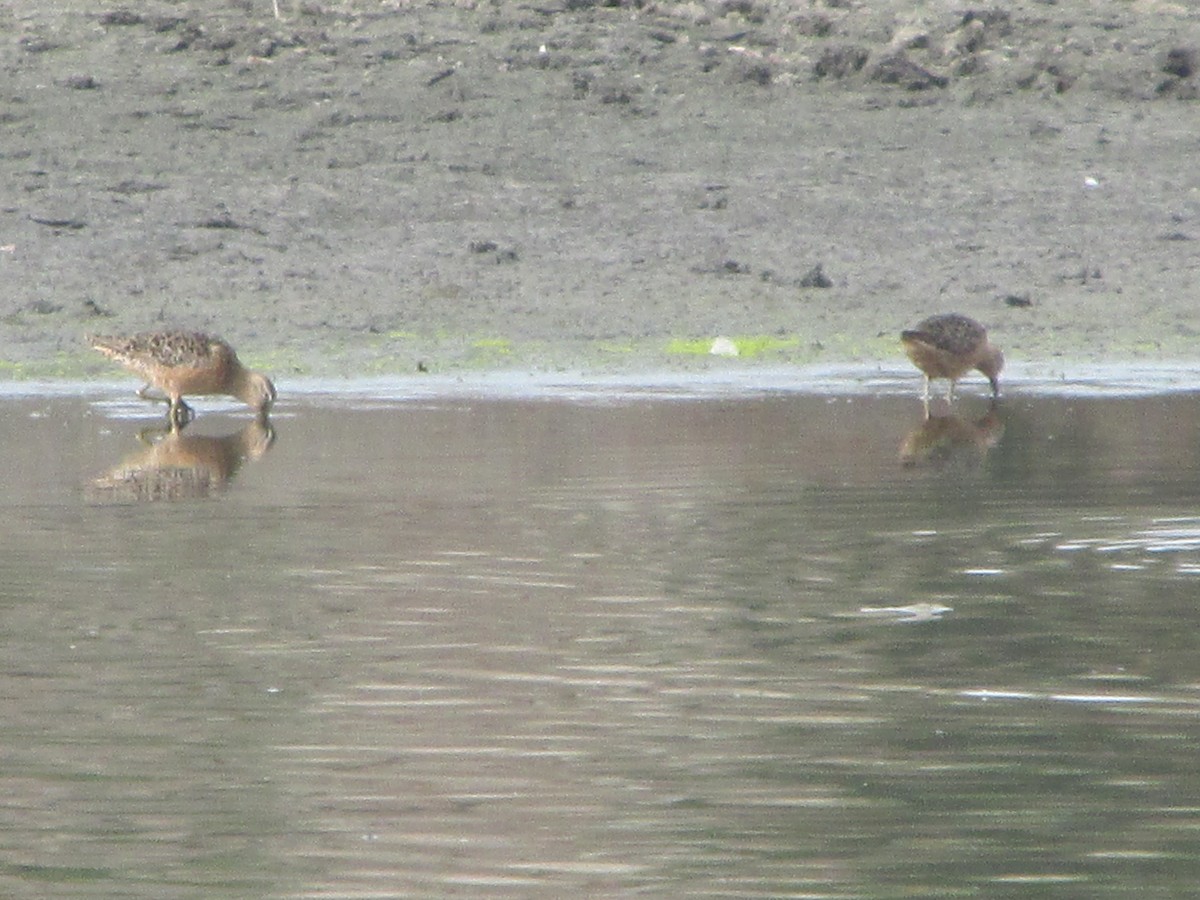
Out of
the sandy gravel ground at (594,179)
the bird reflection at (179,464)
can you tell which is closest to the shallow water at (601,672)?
the bird reflection at (179,464)

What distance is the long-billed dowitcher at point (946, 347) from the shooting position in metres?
13.5

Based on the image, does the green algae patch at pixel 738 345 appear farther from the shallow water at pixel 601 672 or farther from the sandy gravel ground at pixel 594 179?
the shallow water at pixel 601 672

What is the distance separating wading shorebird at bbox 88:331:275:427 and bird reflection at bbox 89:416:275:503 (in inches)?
6.2

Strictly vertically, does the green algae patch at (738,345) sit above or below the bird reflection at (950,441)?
below

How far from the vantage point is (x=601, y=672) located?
249 inches

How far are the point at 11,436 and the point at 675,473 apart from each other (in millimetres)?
3124

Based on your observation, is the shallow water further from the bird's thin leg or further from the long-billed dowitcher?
the long-billed dowitcher

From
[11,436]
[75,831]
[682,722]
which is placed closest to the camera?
[75,831]

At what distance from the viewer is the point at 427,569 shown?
25.8 ft

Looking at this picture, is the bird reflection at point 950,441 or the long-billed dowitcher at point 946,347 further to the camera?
the long-billed dowitcher at point 946,347

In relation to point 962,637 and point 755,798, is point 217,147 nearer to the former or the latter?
point 962,637

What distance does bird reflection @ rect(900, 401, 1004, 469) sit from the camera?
35.3ft

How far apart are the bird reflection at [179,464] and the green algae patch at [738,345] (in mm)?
3661

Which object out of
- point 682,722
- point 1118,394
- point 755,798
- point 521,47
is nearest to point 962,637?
point 682,722
